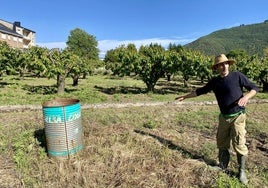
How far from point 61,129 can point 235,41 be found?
156 m

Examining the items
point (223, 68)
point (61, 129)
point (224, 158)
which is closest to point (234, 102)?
point (223, 68)

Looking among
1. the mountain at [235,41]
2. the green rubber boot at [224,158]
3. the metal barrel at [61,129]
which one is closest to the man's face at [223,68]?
the green rubber boot at [224,158]

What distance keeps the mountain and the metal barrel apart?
117 metres

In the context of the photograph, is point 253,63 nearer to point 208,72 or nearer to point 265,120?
point 208,72

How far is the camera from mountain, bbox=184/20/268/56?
4828 inches

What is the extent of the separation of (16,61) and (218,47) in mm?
126585

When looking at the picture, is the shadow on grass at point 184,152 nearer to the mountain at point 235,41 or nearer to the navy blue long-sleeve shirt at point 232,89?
the navy blue long-sleeve shirt at point 232,89

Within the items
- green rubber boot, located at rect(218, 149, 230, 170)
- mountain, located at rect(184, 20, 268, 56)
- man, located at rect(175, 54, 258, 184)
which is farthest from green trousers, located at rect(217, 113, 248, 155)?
mountain, located at rect(184, 20, 268, 56)

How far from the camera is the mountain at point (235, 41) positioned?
123 metres

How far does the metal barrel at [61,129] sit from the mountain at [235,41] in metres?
117

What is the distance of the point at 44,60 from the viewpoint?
1310 centimetres

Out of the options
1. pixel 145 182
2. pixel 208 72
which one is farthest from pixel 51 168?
pixel 208 72

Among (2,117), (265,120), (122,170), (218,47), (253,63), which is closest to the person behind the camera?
(122,170)

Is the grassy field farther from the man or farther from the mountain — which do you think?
the mountain
